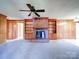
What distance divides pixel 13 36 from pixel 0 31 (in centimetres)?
527

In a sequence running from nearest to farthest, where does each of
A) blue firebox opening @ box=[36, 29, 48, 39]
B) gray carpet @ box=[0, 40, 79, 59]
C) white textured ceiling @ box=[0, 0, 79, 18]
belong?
1. gray carpet @ box=[0, 40, 79, 59]
2. white textured ceiling @ box=[0, 0, 79, 18]
3. blue firebox opening @ box=[36, 29, 48, 39]

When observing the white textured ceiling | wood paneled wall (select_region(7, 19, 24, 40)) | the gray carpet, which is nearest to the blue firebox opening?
wood paneled wall (select_region(7, 19, 24, 40))

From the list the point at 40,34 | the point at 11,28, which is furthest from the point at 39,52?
the point at 11,28

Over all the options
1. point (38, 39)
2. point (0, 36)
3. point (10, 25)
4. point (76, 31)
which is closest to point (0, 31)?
point (0, 36)

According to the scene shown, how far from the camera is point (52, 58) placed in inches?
198

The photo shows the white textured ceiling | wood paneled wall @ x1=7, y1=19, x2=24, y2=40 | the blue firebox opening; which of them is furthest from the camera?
wood paneled wall @ x1=7, y1=19, x2=24, y2=40

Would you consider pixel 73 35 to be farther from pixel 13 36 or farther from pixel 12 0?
pixel 12 0

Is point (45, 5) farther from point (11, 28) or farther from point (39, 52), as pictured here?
point (11, 28)

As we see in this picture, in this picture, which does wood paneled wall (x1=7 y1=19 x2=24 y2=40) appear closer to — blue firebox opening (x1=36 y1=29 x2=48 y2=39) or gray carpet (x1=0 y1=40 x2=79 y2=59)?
blue firebox opening (x1=36 y1=29 x2=48 y2=39)

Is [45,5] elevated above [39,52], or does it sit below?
above

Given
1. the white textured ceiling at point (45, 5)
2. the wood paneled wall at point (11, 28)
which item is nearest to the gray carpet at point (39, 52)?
the white textured ceiling at point (45, 5)

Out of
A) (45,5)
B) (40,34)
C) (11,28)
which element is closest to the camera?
(45,5)

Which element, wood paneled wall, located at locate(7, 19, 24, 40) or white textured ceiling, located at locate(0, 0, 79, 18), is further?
wood paneled wall, located at locate(7, 19, 24, 40)

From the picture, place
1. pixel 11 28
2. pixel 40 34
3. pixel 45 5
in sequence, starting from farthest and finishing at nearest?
1. pixel 11 28
2. pixel 40 34
3. pixel 45 5
